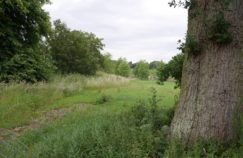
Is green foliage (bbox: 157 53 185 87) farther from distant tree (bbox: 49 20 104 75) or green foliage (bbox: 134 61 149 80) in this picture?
green foliage (bbox: 134 61 149 80)

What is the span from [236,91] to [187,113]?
2.88 feet

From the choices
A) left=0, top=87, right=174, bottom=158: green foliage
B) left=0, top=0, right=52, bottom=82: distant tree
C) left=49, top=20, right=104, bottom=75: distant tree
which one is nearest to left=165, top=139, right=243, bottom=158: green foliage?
left=0, top=87, right=174, bottom=158: green foliage

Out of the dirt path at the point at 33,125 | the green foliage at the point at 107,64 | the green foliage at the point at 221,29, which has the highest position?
the green foliage at the point at 107,64

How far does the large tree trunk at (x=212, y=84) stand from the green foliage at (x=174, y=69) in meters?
2.75

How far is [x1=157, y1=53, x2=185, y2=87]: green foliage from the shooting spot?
30.6 feet

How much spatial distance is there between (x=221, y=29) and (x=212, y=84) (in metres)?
0.91

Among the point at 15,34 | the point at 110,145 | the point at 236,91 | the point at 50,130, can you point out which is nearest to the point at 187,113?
the point at 236,91

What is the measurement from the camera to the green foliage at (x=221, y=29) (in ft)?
20.3

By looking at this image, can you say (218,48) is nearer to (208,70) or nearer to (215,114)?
(208,70)

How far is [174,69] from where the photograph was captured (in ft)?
30.9

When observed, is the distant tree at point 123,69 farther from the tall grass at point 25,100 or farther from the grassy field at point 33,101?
the grassy field at point 33,101

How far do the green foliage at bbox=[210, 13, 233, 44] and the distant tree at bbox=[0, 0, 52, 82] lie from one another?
1579 cm

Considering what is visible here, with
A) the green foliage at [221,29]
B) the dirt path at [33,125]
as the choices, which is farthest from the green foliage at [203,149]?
the dirt path at [33,125]

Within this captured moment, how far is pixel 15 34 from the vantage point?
909 inches
